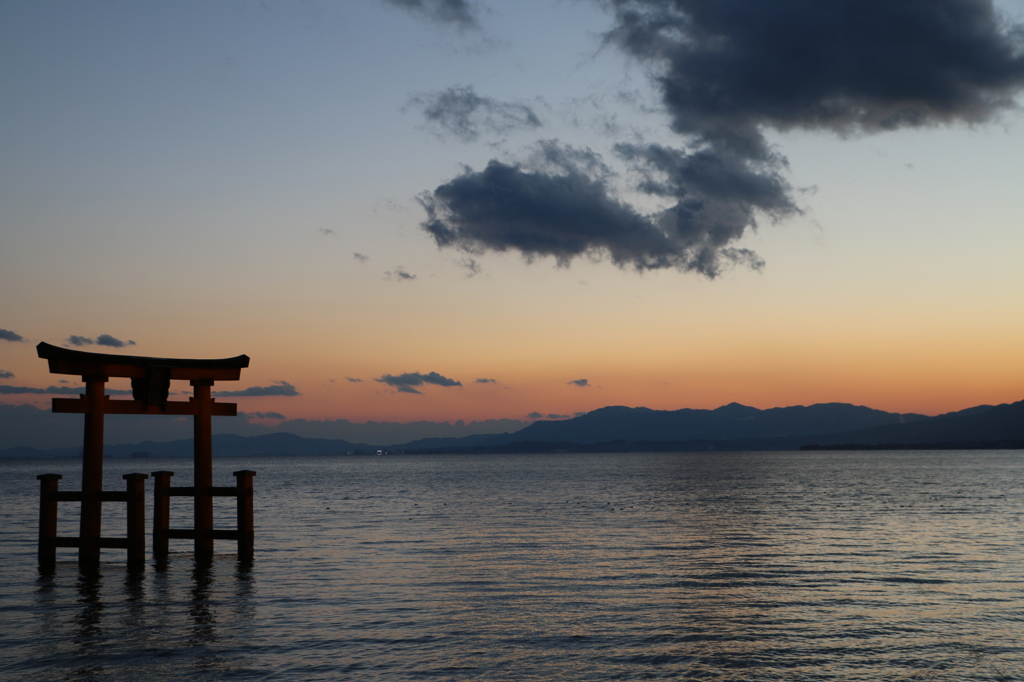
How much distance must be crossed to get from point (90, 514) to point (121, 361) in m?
4.29

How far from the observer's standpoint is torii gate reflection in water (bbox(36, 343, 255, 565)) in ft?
68.0

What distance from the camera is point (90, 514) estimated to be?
21453mm

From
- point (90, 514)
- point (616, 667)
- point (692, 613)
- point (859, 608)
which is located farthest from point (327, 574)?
point (859, 608)

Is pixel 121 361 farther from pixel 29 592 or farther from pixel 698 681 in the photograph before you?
pixel 698 681

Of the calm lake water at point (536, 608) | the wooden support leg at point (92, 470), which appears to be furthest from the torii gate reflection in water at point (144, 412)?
the calm lake water at point (536, 608)

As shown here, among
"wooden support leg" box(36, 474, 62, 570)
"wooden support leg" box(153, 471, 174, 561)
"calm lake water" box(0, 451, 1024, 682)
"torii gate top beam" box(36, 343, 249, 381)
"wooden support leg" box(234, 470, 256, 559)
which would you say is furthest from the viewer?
"wooden support leg" box(234, 470, 256, 559)

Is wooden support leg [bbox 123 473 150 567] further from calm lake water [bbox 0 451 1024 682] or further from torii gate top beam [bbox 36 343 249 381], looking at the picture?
torii gate top beam [bbox 36 343 249 381]

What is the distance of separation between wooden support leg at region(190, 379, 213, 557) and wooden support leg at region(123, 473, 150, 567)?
6.28 feet

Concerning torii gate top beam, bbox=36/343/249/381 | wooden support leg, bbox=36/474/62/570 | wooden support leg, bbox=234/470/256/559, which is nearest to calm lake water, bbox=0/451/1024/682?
wooden support leg, bbox=36/474/62/570

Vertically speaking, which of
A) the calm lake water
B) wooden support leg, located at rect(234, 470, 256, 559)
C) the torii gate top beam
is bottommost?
the calm lake water

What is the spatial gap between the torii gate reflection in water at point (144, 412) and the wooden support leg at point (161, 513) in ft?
0.09

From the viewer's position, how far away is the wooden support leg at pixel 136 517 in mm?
20875

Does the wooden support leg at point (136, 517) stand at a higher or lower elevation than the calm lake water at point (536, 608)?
higher

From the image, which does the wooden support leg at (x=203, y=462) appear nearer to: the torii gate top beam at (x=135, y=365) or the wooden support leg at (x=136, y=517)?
the torii gate top beam at (x=135, y=365)
